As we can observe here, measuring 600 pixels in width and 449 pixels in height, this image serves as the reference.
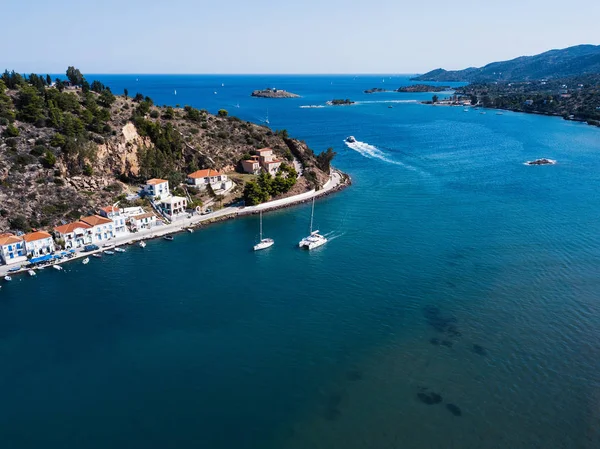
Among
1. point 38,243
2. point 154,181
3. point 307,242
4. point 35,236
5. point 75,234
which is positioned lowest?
point 307,242

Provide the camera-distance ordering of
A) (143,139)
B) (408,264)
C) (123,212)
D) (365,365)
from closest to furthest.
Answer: (365,365) < (408,264) < (123,212) < (143,139)

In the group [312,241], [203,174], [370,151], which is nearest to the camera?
[312,241]

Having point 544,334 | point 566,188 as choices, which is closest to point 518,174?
point 566,188

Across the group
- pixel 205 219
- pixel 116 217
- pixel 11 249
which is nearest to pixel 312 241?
pixel 205 219

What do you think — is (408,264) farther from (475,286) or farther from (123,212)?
(123,212)

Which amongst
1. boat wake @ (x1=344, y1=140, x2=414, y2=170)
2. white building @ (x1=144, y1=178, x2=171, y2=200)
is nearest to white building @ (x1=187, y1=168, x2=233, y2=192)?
white building @ (x1=144, y1=178, x2=171, y2=200)

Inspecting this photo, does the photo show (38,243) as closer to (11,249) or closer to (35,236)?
(35,236)
